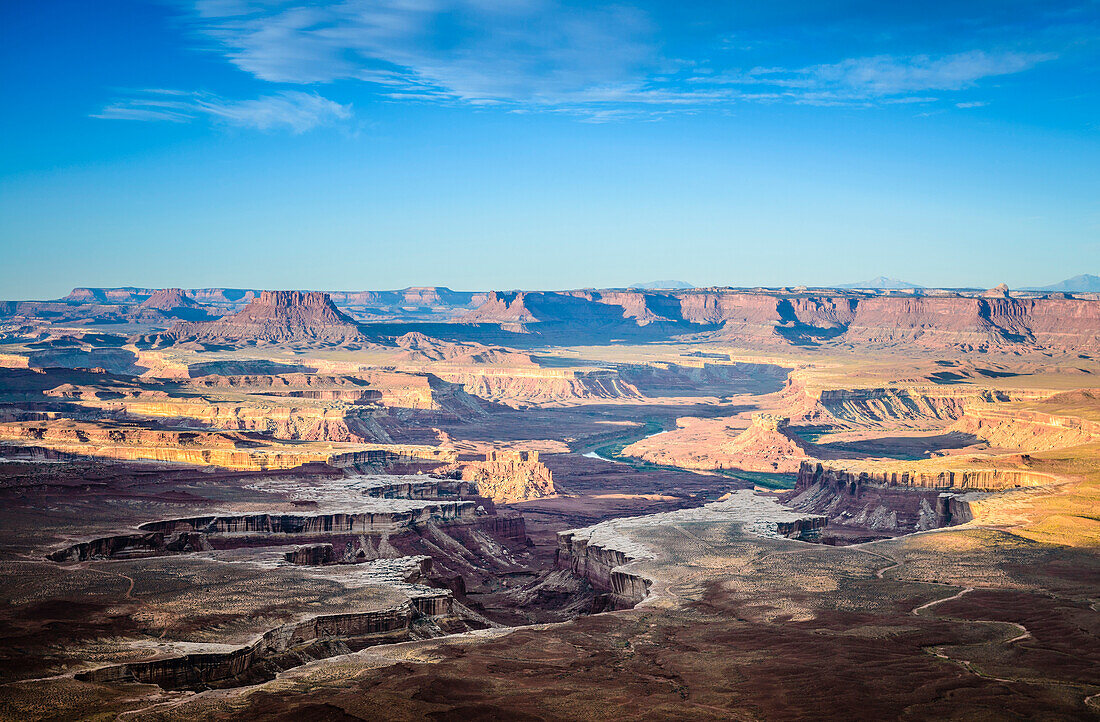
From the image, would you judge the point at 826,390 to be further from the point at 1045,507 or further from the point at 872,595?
the point at 872,595

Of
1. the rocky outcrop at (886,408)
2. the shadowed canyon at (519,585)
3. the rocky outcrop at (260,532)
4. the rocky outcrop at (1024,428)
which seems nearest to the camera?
the shadowed canyon at (519,585)

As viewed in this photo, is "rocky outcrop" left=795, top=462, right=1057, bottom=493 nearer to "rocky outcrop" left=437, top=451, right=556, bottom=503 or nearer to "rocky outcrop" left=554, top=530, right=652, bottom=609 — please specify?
"rocky outcrop" left=437, top=451, right=556, bottom=503

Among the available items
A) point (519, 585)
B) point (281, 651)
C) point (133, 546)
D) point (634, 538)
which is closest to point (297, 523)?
point (133, 546)

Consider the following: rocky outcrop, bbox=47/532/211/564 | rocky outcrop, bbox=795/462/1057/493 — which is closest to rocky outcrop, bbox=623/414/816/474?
rocky outcrop, bbox=795/462/1057/493

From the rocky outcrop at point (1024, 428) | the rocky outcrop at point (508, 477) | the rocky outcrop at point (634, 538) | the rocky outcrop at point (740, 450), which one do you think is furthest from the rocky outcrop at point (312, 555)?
the rocky outcrop at point (1024, 428)

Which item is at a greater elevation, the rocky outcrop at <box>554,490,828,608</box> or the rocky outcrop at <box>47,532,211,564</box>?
the rocky outcrop at <box>47,532,211,564</box>

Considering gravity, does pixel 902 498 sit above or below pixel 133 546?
below

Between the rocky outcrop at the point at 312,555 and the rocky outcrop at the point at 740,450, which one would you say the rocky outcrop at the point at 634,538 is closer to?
the rocky outcrop at the point at 312,555

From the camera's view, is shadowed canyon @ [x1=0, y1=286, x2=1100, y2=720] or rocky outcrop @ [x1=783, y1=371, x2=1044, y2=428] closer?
shadowed canyon @ [x1=0, y1=286, x2=1100, y2=720]

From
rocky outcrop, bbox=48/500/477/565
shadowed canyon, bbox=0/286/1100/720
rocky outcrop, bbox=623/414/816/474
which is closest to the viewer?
shadowed canyon, bbox=0/286/1100/720

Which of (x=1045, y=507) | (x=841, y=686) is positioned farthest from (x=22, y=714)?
(x=1045, y=507)

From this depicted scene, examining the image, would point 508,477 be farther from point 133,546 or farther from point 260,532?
point 133,546
